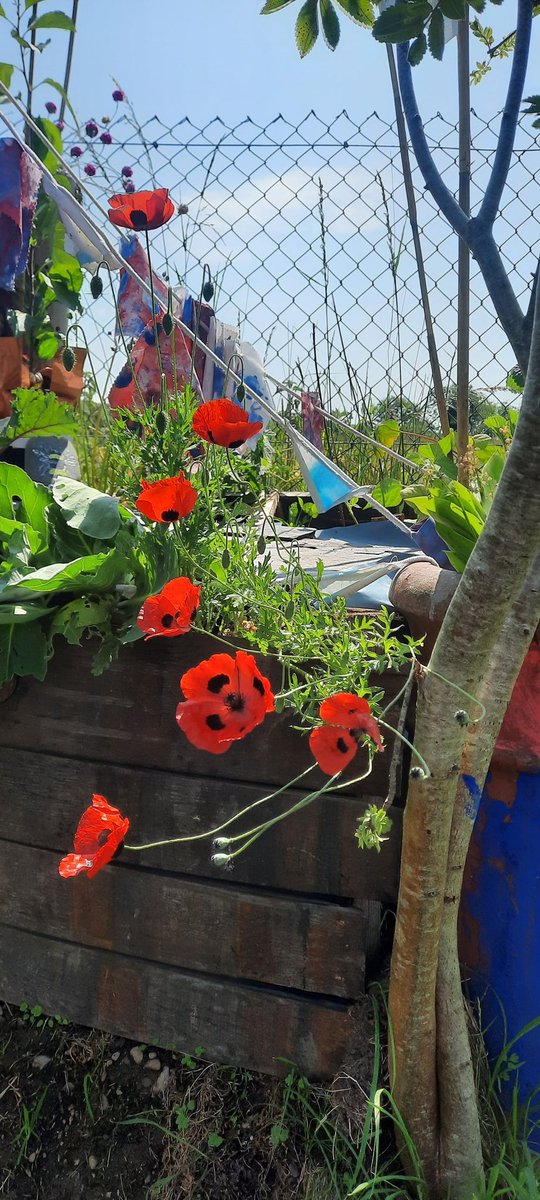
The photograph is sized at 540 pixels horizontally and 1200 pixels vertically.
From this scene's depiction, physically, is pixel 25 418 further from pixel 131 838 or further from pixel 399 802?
pixel 399 802

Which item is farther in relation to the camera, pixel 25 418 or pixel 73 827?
pixel 25 418

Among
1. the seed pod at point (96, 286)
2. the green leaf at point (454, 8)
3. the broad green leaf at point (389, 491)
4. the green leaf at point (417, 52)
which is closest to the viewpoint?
the green leaf at point (454, 8)

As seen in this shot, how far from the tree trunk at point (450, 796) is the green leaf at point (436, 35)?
0.87ft

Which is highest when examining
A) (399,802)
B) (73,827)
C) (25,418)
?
(25,418)

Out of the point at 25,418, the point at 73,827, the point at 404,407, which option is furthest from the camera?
the point at 404,407

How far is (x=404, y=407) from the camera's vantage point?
304 cm

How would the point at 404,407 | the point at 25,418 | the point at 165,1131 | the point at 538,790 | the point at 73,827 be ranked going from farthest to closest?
1. the point at 404,407
2. the point at 25,418
3. the point at 73,827
4. the point at 165,1131
5. the point at 538,790

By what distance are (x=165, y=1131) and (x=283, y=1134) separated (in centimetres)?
20

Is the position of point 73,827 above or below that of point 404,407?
below

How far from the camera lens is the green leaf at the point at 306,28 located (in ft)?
3.06

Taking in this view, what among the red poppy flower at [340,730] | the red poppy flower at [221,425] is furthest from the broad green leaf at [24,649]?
the red poppy flower at [340,730]

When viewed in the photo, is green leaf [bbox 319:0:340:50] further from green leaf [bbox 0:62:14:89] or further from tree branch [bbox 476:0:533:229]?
green leaf [bbox 0:62:14:89]

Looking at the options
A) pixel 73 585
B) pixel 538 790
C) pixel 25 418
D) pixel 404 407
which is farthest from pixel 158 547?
pixel 404 407

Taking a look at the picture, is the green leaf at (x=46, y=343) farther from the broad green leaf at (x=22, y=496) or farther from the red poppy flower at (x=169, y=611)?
the red poppy flower at (x=169, y=611)
